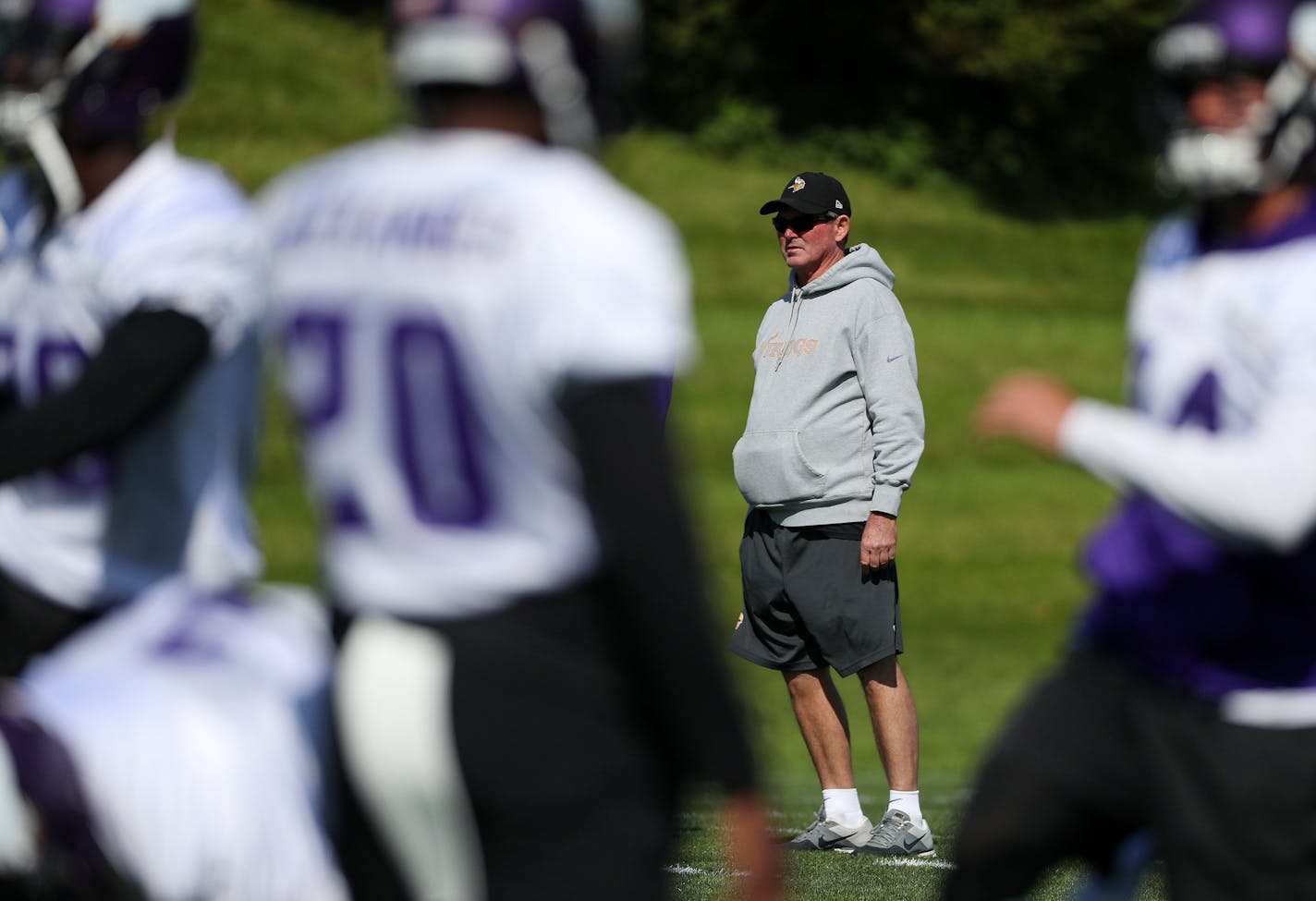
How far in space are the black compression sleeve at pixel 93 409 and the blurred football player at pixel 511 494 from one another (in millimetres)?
520

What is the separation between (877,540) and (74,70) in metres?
3.93

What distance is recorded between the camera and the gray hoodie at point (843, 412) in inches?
261

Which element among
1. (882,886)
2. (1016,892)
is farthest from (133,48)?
(882,886)

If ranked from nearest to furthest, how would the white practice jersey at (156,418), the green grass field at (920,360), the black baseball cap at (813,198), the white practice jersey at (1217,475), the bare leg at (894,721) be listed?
the white practice jersey at (1217,475) → the white practice jersey at (156,418) → the bare leg at (894,721) → the black baseball cap at (813,198) → the green grass field at (920,360)

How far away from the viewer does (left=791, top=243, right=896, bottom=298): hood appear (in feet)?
22.2

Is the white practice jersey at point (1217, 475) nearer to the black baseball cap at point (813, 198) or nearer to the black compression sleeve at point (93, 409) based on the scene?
the black compression sleeve at point (93, 409)

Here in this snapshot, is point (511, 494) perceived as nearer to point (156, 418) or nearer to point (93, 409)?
point (93, 409)

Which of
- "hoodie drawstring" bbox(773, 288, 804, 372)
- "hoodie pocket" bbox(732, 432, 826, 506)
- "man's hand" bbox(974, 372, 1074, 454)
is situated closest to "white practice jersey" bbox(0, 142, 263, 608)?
"man's hand" bbox(974, 372, 1074, 454)

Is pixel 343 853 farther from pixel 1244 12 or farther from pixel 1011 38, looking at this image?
pixel 1011 38

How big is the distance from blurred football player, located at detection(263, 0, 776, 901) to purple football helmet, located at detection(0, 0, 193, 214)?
0.84 m

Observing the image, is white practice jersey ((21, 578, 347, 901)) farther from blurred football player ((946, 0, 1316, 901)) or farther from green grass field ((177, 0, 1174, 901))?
green grass field ((177, 0, 1174, 901))

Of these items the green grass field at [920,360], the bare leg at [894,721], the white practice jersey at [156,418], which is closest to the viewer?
the white practice jersey at [156,418]

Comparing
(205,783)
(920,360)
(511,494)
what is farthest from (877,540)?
(920,360)

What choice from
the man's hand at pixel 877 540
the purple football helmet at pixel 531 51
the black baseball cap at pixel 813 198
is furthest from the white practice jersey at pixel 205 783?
the black baseball cap at pixel 813 198
